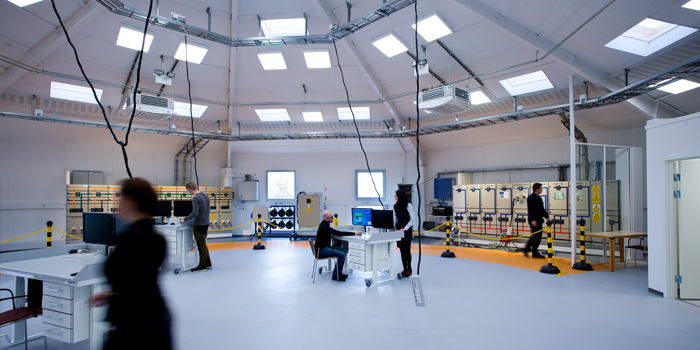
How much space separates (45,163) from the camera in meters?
10.5

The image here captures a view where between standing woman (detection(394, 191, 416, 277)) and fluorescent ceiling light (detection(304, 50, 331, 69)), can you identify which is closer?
standing woman (detection(394, 191, 416, 277))

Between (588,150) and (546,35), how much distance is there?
14.8 feet

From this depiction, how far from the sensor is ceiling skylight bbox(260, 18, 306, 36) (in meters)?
9.01

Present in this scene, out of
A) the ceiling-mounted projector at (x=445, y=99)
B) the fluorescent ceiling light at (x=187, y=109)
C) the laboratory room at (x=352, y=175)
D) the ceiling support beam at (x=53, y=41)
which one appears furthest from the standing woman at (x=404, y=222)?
the fluorescent ceiling light at (x=187, y=109)

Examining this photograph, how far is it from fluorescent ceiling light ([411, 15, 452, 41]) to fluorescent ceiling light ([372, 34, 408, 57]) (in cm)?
72

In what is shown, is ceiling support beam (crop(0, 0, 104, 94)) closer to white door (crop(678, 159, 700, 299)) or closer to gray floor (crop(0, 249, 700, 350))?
gray floor (crop(0, 249, 700, 350))

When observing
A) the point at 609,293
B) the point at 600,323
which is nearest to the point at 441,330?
the point at 600,323

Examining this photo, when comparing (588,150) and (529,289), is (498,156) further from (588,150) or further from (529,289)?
(529,289)

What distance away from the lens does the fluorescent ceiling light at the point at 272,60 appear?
981 cm

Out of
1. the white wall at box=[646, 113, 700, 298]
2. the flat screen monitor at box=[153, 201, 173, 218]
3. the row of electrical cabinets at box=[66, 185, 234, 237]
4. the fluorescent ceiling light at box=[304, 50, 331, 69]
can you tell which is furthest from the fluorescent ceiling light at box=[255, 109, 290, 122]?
the white wall at box=[646, 113, 700, 298]

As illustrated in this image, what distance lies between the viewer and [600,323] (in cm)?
436

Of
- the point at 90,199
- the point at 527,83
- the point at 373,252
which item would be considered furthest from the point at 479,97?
the point at 90,199

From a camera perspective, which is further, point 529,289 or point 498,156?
point 498,156

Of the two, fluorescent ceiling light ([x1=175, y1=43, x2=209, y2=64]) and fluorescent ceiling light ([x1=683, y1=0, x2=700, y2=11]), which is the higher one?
fluorescent ceiling light ([x1=175, y1=43, x2=209, y2=64])
